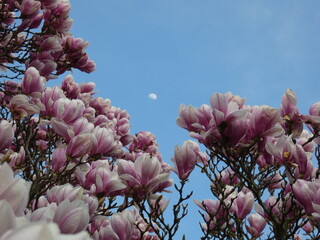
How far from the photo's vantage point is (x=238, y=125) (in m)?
2.54

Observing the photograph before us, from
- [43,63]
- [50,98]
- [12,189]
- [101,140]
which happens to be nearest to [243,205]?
[101,140]

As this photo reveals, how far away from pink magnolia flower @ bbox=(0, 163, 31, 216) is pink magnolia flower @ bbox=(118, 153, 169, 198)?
1.71m

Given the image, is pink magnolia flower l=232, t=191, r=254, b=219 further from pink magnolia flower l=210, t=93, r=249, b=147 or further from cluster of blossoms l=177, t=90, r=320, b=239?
pink magnolia flower l=210, t=93, r=249, b=147

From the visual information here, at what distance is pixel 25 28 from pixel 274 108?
12.1 feet

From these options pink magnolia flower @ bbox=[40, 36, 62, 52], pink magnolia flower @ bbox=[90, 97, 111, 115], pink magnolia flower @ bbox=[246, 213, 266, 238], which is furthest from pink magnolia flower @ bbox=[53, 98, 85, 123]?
pink magnolia flower @ bbox=[90, 97, 111, 115]

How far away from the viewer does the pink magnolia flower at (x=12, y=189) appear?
920 mm

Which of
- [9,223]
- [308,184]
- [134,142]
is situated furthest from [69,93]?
[9,223]

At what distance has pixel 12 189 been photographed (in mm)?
919

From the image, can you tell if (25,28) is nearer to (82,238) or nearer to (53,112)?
(53,112)

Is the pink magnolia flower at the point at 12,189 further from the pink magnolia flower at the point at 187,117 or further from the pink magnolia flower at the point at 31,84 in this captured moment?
the pink magnolia flower at the point at 31,84

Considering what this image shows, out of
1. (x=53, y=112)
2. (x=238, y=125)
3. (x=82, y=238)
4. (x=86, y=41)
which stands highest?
(x=86, y=41)

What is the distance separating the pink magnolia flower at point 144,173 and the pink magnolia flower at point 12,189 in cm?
171

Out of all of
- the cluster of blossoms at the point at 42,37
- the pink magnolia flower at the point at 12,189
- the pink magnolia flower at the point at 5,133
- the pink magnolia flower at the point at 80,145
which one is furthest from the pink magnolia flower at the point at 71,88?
the pink magnolia flower at the point at 12,189

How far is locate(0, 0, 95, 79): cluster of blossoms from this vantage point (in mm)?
5008
